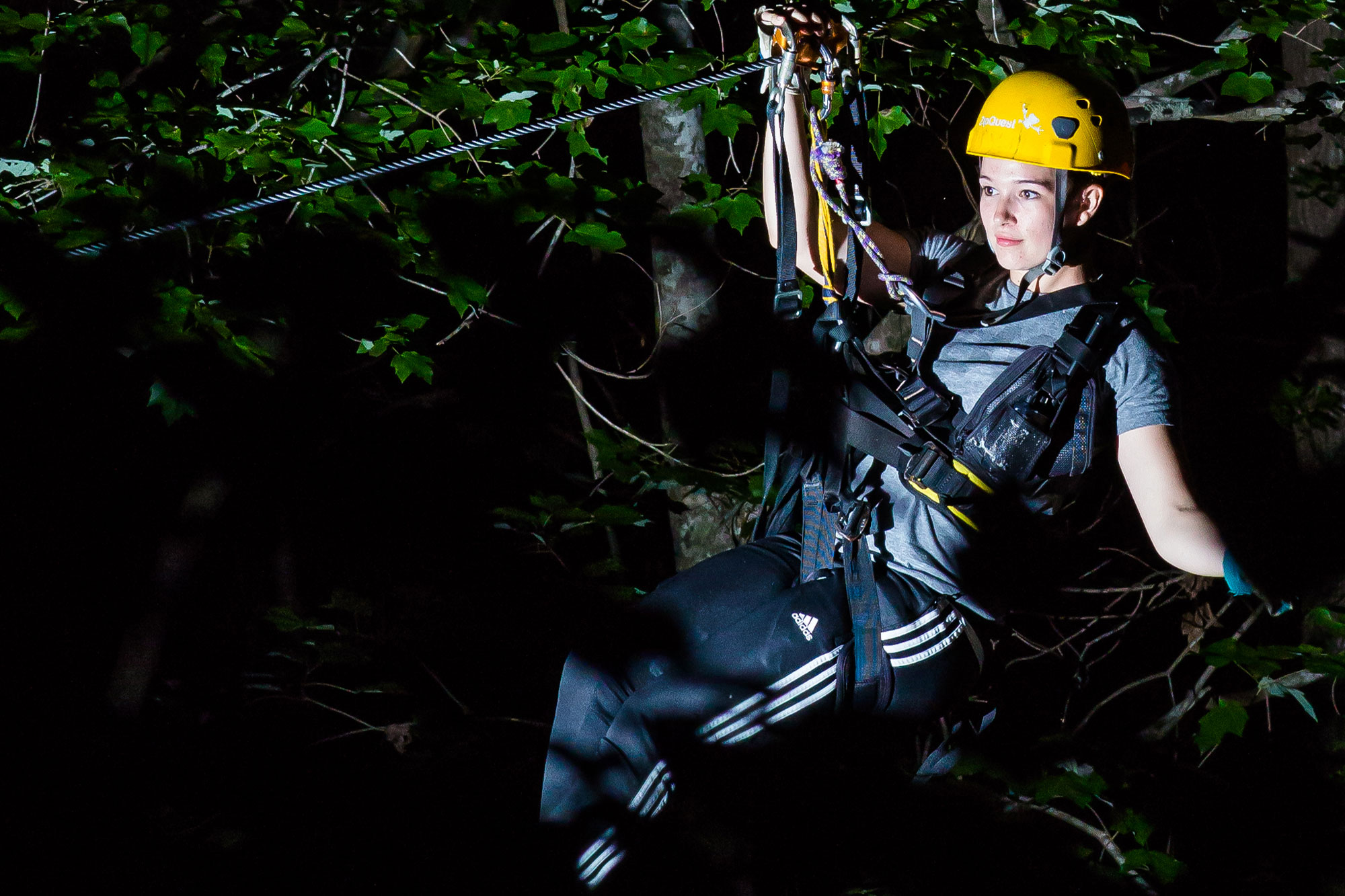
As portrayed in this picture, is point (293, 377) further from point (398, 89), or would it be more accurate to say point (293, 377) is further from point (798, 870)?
point (798, 870)

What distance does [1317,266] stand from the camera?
14.9ft

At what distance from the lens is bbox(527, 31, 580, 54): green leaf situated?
2963mm

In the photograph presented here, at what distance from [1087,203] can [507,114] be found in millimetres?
1407

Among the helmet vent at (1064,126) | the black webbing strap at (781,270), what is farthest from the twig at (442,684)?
the helmet vent at (1064,126)

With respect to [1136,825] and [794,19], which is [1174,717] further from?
[794,19]

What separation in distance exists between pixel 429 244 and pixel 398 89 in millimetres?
402

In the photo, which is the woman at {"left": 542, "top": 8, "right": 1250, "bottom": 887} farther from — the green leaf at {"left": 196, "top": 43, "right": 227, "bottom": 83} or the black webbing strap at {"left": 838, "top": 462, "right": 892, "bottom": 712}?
the green leaf at {"left": 196, "top": 43, "right": 227, "bottom": 83}

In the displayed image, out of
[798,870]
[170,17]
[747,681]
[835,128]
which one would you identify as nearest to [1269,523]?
[798,870]

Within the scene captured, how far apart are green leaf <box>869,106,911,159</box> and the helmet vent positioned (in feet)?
3.13

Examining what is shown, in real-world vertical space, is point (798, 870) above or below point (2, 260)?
below

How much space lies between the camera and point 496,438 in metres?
5.60

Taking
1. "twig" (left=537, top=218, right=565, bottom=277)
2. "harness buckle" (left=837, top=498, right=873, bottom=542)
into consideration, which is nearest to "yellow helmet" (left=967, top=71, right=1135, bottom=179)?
"harness buckle" (left=837, top=498, right=873, bottom=542)

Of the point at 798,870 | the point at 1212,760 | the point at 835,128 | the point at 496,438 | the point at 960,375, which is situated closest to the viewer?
the point at 960,375

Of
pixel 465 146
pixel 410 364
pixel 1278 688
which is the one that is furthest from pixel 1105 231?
pixel 465 146
